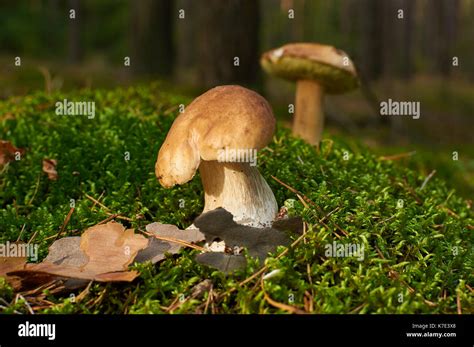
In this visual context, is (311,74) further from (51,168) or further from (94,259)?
(94,259)

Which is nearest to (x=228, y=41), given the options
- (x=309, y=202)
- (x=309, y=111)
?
(x=309, y=111)

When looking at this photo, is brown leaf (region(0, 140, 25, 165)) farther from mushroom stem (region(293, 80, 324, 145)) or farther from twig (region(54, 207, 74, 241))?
mushroom stem (region(293, 80, 324, 145))

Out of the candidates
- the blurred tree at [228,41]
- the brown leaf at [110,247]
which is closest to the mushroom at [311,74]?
the brown leaf at [110,247]

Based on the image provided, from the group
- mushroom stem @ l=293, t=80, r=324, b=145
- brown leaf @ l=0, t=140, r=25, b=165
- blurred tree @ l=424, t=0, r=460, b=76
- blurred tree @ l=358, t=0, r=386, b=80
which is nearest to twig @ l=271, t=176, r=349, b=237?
mushroom stem @ l=293, t=80, r=324, b=145

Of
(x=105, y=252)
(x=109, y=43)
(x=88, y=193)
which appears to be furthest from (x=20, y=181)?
(x=109, y=43)

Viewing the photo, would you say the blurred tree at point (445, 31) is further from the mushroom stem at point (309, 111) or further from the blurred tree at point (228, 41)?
the mushroom stem at point (309, 111)

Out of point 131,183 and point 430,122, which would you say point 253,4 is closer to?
point 131,183
